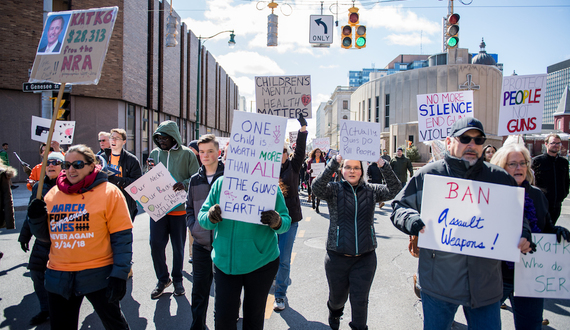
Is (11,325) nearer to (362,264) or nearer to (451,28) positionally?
(362,264)

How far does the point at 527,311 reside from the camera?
9.49ft

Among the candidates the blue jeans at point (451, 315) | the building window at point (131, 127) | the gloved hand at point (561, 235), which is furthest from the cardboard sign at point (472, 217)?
the building window at point (131, 127)

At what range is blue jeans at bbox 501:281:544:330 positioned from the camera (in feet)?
9.39

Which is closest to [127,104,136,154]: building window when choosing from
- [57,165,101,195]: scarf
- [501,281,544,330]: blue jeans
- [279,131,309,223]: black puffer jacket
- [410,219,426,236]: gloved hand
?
[279,131,309,223]: black puffer jacket

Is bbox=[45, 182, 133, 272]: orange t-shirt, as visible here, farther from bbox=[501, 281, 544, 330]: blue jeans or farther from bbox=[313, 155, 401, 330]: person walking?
bbox=[501, 281, 544, 330]: blue jeans

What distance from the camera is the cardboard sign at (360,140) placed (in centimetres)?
411

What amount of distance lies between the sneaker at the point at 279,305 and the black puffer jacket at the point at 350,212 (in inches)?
46.1

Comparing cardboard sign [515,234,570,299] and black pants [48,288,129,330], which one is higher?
cardboard sign [515,234,570,299]

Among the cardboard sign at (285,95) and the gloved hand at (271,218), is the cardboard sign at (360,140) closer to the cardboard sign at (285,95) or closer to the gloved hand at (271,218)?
the cardboard sign at (285,95)

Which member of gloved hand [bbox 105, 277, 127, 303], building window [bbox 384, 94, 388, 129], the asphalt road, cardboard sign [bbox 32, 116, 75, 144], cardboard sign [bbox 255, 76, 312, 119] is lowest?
the asphalt road

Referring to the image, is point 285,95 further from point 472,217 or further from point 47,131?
point 47,131

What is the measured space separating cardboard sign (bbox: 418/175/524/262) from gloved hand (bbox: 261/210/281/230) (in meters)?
1.05

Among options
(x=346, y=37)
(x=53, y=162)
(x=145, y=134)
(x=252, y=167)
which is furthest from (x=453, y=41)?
(x=145, y=134)

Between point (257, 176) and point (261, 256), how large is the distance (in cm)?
64
